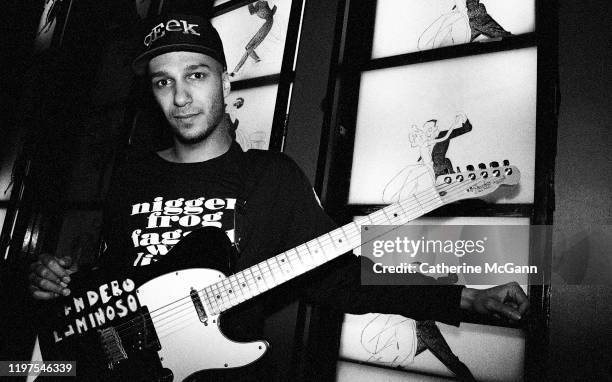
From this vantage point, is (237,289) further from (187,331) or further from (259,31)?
(259,31)

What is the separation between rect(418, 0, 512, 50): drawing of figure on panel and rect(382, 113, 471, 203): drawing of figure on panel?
421mm

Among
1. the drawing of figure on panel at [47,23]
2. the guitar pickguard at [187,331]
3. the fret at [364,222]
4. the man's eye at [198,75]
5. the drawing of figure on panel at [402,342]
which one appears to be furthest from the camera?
the drawing of figure on panel at [47,23]

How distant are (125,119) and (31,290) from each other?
5.62 feet

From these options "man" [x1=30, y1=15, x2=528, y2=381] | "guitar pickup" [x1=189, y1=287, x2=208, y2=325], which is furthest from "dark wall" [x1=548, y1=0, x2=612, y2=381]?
"guitar pickup" [x1=189, y1=287, x2=208, y2=325]

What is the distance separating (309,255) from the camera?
1.32m

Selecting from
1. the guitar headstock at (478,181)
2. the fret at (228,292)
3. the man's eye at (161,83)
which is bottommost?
the fret at (228,292)

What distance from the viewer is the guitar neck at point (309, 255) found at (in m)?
1.30

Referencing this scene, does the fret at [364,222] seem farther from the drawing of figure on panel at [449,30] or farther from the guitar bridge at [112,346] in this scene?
the drawing of figure on panel at [449,30]

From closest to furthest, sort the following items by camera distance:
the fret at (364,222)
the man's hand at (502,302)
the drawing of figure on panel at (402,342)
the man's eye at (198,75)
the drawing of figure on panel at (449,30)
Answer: the man's hand at (502,302) < the fret at (364,222) < the drawing of figure on panel at (402,342) < the man's eye at (198,75) < the drawing of figure on panel at (449,30)

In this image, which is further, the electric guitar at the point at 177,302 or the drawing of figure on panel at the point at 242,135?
the drawing of figure on panel at the point at 242,135

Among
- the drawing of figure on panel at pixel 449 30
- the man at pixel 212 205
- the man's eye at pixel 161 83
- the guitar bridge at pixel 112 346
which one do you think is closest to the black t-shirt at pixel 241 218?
the man at pixel 212 205

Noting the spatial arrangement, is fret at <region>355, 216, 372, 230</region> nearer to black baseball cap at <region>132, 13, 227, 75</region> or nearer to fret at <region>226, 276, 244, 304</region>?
fret at <region>226, 276, 244, 304</region>

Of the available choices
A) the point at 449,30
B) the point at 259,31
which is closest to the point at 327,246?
the point at 449,30

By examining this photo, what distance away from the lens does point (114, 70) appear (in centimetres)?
335
